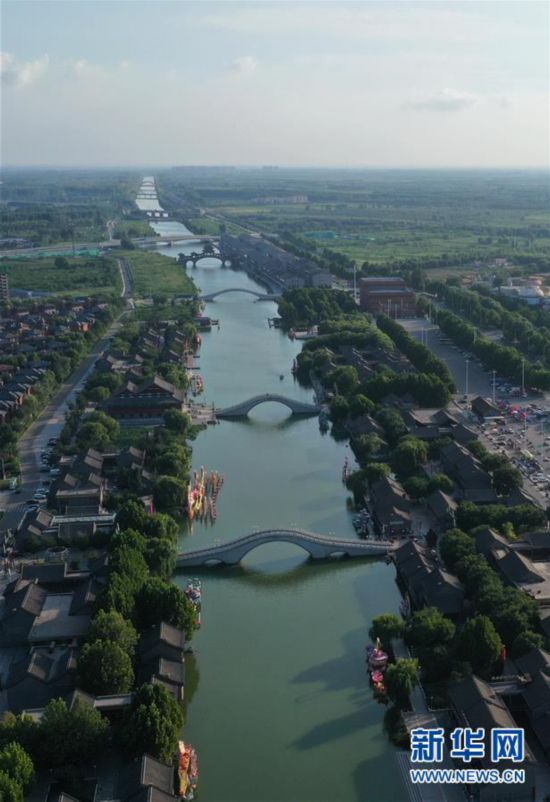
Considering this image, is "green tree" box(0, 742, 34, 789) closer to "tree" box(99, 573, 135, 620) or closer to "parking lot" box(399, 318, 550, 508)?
"tree" box(99, 573, 135, 620)

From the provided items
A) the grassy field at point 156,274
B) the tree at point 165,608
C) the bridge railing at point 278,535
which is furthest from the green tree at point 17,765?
the grassy field at point 156,274

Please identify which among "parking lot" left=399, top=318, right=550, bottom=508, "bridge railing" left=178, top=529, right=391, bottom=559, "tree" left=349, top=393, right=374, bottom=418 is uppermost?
"tree" left=349, top=393, right=374, bottom=418

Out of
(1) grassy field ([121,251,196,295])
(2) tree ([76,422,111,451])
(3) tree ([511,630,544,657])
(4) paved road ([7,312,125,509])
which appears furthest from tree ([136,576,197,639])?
(1) grassy field ([121,251,196,295])

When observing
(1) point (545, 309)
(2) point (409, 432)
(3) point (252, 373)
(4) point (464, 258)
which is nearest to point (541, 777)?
(2) point (409, 432)

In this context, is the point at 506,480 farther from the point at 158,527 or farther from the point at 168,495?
the point at 158,527

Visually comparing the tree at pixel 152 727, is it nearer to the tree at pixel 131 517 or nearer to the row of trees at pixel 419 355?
the tree at pixel 131 517

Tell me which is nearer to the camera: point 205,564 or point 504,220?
point 205,564

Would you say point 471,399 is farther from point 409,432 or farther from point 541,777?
point 541,777
